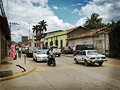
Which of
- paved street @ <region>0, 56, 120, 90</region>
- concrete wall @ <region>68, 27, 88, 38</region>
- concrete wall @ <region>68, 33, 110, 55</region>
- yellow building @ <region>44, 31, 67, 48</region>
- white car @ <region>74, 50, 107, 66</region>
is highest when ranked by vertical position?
concrete wall @ <region>68, 27, 88, 38</region>

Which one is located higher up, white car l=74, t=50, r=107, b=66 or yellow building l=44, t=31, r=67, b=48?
yellow building l=44, t=31, r=67, b=48

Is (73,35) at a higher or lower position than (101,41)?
higher

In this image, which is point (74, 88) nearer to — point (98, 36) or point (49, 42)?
point (98, 36)

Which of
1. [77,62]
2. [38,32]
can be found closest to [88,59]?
[77,62]

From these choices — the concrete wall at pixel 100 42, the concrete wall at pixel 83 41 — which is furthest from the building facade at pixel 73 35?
the concrete wall at pixel 100 42

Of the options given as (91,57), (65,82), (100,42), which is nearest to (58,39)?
(100,42)

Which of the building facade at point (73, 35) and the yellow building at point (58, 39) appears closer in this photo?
the building facade at point (73, 35)

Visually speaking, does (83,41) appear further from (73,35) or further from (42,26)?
(42,26)

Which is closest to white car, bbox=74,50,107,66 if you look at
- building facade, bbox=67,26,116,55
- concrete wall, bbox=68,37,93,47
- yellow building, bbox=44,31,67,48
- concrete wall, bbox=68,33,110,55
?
building facade, bbox=67,26,116,55

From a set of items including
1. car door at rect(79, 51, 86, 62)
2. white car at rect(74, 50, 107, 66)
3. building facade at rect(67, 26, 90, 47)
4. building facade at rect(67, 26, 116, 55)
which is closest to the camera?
white car at rect(74, 50, 107, 66)

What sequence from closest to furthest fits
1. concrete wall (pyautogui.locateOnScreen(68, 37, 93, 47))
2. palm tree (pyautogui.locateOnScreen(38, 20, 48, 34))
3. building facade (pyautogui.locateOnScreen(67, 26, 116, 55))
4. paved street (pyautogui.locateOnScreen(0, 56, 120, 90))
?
paved street (pyautogui.locateOnScreen(0, 56, 120, 90)) → building facade (pyautogui.locateOnScreen(67, 26, 116, 55)) → concrete wall (pyautogui.locateOnScreen(68, 37, 93, 47)) → palm tree (pyautogui.locateOnScreen(38, 20, 48, 34))

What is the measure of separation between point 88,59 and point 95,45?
46.1ft

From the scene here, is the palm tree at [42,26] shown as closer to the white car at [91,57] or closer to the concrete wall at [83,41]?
the concrete wall at [83,41]

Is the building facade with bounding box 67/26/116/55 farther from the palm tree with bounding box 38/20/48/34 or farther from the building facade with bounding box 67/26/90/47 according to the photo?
the palm tree with bounding box 38/20/48/34
